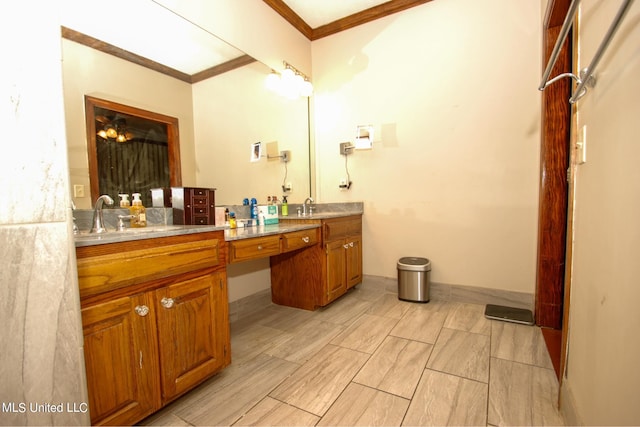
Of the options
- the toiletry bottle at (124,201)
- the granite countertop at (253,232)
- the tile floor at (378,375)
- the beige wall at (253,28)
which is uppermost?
the beige wall at (253,28)

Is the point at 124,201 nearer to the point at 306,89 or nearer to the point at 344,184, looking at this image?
the point at 344,184

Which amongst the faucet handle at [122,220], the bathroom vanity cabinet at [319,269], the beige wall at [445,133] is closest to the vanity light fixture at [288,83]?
the beige wall at [445,133]

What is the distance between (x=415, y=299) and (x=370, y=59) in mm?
2457

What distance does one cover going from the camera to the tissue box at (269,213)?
240 cm

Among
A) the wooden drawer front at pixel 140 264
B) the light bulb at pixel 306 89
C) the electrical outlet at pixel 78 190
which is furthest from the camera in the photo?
the light bulb at pixel 306 89

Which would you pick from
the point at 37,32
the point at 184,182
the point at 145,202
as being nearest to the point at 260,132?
the point at 184,182

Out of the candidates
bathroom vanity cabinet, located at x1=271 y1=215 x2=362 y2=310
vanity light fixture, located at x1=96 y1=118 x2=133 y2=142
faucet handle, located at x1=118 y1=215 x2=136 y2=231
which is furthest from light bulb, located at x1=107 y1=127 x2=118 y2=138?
bathroom vanity cabinet, located at x1=271 y1=215 x2=362 y2=310

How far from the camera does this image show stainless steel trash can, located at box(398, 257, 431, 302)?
2451 mm

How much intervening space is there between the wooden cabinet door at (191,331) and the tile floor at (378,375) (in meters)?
0.15

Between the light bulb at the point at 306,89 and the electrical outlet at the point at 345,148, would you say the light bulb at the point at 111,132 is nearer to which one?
the light bulb at the point at 306,89

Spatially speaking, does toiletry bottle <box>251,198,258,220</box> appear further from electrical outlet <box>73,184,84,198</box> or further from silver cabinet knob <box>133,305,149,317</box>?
silver cabinet knob <box>133,305,149,317</box>

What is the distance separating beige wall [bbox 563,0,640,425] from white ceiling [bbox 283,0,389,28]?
2122 mm

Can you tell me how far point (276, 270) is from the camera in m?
2.54

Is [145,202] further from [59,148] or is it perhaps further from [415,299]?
[415,299]
